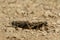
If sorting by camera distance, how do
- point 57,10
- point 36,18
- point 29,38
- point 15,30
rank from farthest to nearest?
1. point 57,10
2. point 36,18
3. point 15,30
4. point 29,38

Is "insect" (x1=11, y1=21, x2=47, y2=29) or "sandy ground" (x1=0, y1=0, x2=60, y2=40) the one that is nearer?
"sandy ground" (x1=0, y1=0, x2=60, y2=40)

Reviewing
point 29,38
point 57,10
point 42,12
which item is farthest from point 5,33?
point 57,10

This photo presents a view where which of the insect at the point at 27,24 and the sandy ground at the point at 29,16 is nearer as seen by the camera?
the sandy ground at the point at 29,16

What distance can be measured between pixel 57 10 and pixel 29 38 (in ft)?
4.09

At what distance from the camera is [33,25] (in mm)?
3668

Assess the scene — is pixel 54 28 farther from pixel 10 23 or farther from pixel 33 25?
pixel 10 23

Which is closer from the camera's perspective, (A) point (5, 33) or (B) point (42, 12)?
(A) point (5, 33)

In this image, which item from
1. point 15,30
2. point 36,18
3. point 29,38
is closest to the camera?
point 29,38

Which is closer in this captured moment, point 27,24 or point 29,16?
point 27,24

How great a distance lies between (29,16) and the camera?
4.03 metres

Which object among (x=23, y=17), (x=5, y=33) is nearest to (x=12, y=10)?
(x=23, y=17)

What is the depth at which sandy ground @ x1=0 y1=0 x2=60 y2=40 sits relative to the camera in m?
3.42

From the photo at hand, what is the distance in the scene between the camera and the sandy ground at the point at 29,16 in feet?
11.2

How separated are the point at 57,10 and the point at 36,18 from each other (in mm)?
579
